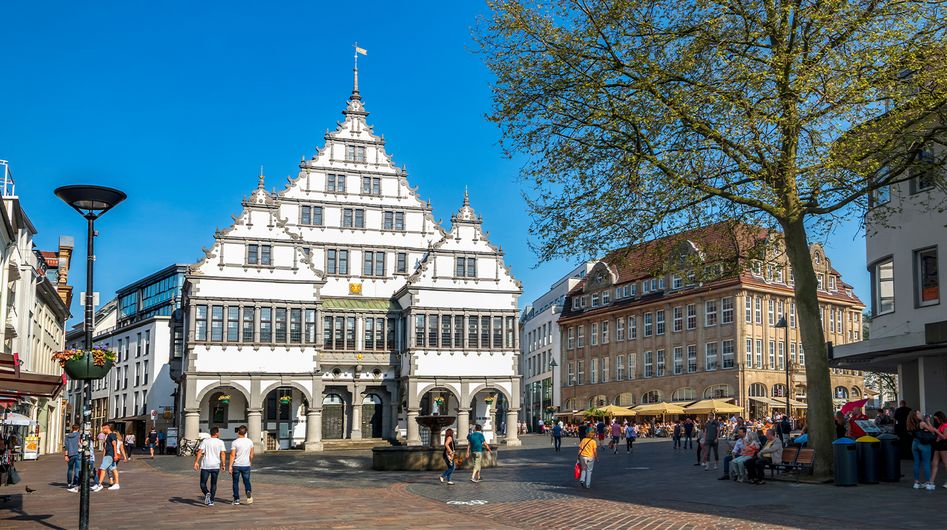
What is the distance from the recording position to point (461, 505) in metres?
20.3

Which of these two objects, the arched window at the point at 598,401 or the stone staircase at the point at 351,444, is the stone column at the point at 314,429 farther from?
the arched window at the point at 598,401

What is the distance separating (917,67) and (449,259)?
39.1 meters

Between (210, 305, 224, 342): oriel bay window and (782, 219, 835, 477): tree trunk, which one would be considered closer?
(782, 219, 835, 477): tree trunk

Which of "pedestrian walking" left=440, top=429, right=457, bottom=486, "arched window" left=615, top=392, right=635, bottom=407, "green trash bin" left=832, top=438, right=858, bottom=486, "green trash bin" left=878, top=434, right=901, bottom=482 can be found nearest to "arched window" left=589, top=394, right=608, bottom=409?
"arched window" left=615, top=392, right=635, bottom=407

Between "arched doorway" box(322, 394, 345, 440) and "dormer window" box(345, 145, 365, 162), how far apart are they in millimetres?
13799

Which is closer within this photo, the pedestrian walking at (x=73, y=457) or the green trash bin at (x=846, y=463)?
the green trash bin at (x=846, y=463)

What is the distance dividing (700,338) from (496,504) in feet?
195

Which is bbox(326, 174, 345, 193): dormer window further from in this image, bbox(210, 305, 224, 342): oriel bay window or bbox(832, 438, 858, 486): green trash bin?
bbox(832, 438, 858, 486): green trash bin

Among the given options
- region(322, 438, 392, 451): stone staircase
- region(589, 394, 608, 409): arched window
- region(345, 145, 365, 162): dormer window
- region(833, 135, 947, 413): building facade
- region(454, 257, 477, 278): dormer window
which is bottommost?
region(322, 438, 392, 451): stone staircase

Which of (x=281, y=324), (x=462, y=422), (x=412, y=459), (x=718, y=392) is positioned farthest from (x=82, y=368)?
(x=718, y=392)

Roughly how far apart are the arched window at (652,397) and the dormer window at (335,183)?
112 feet

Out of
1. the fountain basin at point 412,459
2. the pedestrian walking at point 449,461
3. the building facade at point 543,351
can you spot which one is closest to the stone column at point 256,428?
the fountain basin at point 412,459

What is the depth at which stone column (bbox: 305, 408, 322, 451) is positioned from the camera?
179 ft

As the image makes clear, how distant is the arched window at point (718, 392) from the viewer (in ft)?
242
